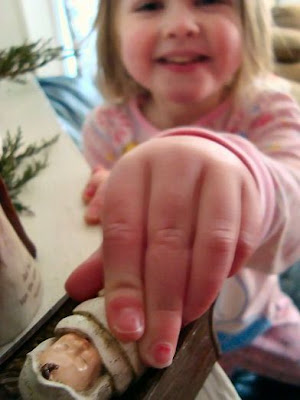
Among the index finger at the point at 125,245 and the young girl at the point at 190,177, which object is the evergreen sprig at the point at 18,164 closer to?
the young girl at the point at 190,177

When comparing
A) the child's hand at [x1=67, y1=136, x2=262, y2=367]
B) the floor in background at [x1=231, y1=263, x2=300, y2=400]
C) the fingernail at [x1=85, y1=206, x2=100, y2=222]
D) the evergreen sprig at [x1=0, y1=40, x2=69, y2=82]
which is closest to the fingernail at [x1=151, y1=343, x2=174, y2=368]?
the child's hand at [x1=67, y1=136, x2=262, y2=367]

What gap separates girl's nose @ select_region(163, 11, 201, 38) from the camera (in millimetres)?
496

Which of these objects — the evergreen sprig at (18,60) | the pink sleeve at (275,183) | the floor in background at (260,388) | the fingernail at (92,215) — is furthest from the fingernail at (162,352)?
the floor in background at (260,388)

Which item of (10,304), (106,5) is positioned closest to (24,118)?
(106,5)

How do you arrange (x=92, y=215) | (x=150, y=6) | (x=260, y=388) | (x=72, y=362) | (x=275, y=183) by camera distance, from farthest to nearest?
(x=260, y=388)
(x=150, y=6)
(x=92, y=215)
(x=275, y=183)
(x=72, y=362)

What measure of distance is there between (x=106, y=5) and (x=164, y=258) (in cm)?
54

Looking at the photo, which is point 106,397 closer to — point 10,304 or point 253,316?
point 10,304

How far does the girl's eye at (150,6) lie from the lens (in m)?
0.53

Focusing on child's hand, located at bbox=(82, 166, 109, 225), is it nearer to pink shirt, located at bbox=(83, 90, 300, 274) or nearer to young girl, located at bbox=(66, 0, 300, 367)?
young girl, located at bbox=(66, 0, 300, 367)

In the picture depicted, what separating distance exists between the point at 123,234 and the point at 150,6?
0.40 meters

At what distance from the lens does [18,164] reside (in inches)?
20.2

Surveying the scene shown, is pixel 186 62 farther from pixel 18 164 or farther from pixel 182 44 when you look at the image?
pixel 18 164

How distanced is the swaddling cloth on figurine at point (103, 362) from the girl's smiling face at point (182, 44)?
1.19 feet

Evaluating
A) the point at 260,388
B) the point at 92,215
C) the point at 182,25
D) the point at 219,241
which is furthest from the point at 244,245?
the point at 260,388
